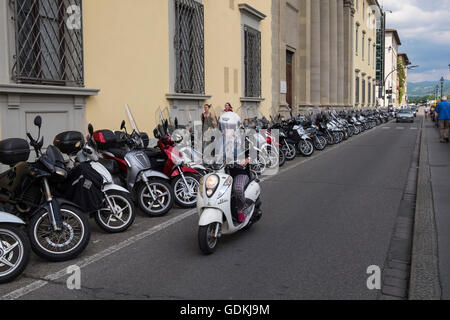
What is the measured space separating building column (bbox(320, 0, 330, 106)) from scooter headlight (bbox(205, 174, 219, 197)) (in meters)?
27.4

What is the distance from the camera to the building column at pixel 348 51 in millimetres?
39125

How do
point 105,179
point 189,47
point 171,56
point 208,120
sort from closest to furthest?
point 105,179 < point 208,120 < point 171,56 < point 189,47

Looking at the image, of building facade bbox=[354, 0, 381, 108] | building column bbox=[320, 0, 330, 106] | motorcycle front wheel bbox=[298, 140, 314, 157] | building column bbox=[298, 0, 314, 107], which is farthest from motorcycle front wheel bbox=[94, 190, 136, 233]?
building facade bbox=[354, 0, 381, 108]

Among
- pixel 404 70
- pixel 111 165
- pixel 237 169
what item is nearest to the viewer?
pixel 237 169

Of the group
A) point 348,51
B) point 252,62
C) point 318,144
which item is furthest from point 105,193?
point 348,51

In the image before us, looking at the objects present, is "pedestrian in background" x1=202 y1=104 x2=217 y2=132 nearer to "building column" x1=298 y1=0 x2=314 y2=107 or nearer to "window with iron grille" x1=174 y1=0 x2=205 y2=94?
"window with iron grille" x1=174 y1=0 x2=205 y2=94

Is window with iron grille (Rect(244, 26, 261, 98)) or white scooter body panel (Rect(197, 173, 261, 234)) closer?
white scooter body panel (Rect(197, 173, 261, 234))

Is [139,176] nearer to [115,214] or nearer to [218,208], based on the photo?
[115,214]

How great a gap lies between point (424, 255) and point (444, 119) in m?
15.8

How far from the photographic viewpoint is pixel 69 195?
17.6 ft

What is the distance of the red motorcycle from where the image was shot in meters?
7.25

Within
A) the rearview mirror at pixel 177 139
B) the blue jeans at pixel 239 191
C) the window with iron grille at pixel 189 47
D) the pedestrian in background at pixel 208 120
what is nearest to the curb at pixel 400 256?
the blue jeans at pixel 239 191

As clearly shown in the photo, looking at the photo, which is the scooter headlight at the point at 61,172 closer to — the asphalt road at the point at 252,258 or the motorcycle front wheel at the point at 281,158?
the asphalt road at the point at 252,258

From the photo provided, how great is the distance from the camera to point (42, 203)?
4.96 m
